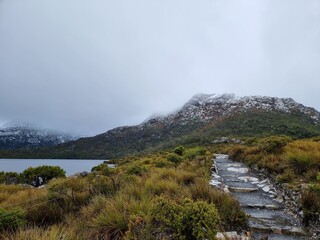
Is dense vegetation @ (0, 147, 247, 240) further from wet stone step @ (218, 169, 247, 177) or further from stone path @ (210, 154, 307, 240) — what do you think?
wet stone step @ (218, 169, 247, 177)

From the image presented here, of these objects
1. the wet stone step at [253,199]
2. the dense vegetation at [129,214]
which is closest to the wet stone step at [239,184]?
the wet stone step at [253,199]

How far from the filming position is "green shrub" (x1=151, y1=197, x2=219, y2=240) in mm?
3961

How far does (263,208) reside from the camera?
7652 mm

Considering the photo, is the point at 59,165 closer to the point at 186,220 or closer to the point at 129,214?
the point at 129,214

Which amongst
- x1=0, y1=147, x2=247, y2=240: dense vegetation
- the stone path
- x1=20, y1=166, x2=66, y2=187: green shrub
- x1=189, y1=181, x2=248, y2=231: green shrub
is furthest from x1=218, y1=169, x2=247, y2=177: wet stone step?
x1=20, y1=166, x2=66, y2=187: green shrub

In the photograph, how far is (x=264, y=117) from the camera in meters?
118

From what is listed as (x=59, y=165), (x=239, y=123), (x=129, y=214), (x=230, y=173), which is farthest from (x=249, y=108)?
(x=129, y=214)

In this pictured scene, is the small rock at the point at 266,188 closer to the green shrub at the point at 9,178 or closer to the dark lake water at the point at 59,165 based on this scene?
the green shrub at the point at 9,178

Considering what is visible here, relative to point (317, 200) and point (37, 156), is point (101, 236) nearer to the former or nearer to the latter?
point (317, 200)

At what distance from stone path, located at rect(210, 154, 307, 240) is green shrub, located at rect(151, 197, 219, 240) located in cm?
127

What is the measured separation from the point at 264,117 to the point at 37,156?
6431 inches

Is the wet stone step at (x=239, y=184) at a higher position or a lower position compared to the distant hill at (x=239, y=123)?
lower

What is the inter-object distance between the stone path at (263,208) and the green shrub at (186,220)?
1.27m

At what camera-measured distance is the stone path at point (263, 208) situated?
591 centimetres
